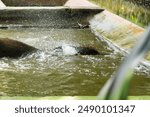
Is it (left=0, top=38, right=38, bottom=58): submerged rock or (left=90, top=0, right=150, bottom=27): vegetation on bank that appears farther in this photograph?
(left=90, top=0, right=150, bottom=27): vegetation on bank

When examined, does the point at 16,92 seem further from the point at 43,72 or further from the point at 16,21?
the point at 16,21

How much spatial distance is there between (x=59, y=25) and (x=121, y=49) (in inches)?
51.7

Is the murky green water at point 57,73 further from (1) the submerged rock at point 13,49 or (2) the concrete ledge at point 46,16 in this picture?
(2) the concrete ledge at point 46,16

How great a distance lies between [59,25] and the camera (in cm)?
420

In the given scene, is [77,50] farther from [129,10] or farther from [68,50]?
[129,10]

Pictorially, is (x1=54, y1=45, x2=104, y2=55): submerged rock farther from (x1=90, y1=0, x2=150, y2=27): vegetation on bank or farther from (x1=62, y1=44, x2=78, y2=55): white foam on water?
(x1=90, y1=0, x2=150, y2=27): vegetation on bank

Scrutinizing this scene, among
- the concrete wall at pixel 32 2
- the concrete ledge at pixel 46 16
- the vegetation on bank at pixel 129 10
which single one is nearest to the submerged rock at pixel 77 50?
the vegetation on bank at pixel 129 10

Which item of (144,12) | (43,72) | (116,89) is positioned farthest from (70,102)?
(144,12)

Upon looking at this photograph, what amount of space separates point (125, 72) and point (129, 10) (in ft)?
11.3

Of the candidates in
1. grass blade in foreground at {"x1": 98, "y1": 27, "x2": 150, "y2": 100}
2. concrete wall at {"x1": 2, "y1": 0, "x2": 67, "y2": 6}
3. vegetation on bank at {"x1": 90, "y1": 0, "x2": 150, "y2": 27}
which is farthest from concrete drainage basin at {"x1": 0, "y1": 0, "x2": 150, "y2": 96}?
grass blade in foreground at {"x1": 98, "y1": 27, "x2": 150, "y2": 100}

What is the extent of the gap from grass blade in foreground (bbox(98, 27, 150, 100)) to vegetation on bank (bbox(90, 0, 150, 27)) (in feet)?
9.59

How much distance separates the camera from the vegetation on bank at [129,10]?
3.48m

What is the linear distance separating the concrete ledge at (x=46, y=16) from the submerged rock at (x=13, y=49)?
1.04 m

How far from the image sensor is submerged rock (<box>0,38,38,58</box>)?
2.83 metres
